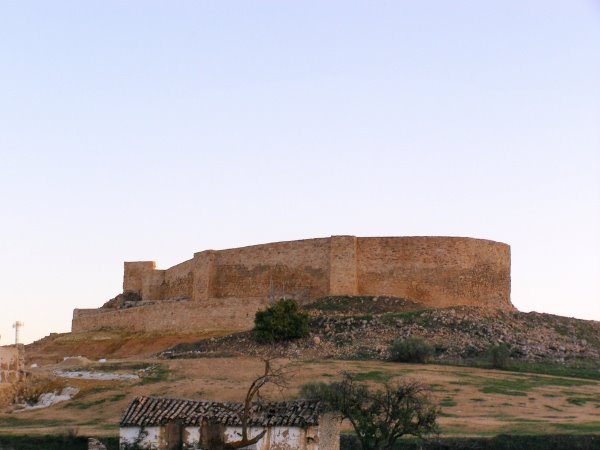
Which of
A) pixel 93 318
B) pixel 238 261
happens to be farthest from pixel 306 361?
pixel 93 318

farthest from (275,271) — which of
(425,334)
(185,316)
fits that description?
(425,334)

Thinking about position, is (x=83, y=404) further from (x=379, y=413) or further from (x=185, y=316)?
(x=185, y=316)

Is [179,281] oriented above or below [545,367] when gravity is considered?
above

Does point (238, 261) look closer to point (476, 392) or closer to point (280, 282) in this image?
point (280, 282)

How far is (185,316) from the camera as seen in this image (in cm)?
4634

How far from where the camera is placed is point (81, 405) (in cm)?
3058

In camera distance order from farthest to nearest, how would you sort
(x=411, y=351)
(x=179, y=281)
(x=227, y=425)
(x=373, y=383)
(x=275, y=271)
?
(x=179, y=281), (x=275, y=271), (x=411, y=351), (x=373, y=383), (x=227, y=425)

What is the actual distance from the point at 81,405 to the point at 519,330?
56.0 ft

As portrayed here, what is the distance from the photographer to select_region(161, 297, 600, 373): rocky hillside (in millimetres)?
37062

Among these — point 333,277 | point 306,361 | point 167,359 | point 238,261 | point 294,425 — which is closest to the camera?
point 294,425

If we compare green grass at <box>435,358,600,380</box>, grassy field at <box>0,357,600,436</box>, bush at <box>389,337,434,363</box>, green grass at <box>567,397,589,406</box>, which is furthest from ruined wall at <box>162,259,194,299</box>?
green grass at <box>567,397,589,406</box>

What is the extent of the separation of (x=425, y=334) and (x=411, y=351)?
3.54 m

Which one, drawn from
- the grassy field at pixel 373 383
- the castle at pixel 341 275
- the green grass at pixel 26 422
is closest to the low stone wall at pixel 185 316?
the castle at pixel 341 275

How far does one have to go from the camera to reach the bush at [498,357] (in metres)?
35.1
